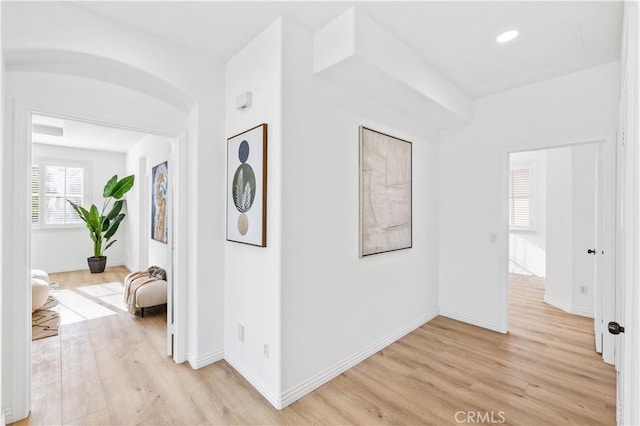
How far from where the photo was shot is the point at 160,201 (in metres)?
4.68

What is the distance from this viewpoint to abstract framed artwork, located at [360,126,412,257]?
8.87 ft

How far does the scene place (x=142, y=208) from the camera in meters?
5.71

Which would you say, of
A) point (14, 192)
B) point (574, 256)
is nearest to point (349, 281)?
point (14, 192)

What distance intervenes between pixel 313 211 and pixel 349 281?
0.73m

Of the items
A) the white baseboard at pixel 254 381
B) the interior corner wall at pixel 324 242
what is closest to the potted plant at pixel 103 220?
the white baseboard at pixel 254 381

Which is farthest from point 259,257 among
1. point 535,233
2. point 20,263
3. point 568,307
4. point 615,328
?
point 535,233

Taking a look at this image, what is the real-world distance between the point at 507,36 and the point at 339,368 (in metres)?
2.93

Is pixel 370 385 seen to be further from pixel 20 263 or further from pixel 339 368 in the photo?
pixel 20 263

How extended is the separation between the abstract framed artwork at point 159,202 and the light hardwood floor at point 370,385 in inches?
68.5

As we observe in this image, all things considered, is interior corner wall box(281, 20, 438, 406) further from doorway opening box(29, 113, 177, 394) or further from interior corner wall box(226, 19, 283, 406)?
Result: doorway opening box(29, 113, 177, 394)

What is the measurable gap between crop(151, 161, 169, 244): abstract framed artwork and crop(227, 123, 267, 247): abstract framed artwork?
7.69 feet

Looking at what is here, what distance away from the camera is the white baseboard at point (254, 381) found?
2.09 meters

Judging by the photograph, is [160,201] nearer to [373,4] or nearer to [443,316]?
[373,4]

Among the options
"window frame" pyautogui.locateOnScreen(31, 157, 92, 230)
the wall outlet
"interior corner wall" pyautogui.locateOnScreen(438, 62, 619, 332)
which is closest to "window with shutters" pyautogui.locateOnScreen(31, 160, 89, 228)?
"window frame" pyautogui.locateOnScreen(31, 157, 92, 230)
